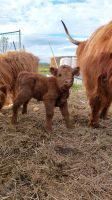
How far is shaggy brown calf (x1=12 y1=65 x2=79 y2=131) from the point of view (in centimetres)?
577

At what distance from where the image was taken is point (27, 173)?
187 inches

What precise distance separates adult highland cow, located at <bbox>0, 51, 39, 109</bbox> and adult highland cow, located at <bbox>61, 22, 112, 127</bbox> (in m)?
1.40

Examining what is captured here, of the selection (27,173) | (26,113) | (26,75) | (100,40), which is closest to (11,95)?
(26,113)

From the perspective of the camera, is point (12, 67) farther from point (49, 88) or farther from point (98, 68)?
point (98, 68)

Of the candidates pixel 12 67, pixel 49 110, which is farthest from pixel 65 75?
pixel 12 67

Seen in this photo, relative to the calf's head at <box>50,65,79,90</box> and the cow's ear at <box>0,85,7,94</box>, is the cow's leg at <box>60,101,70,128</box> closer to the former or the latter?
the calf's head at <box>50,65,79,90</box>

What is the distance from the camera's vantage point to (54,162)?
5.00 metres

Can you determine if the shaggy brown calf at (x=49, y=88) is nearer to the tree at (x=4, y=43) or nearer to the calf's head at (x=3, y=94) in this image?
the calf's head at (x=3, y=94)

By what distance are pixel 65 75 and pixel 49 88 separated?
0.39 meters

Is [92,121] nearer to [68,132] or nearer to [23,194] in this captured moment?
[68,132]

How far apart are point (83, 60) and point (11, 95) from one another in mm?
1761

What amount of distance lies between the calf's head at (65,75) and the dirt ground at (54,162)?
705mm

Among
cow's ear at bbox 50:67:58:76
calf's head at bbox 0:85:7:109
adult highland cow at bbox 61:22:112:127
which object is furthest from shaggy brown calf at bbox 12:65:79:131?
calf's head at bbox 0:85:7:109

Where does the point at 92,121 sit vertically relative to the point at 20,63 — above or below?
below
